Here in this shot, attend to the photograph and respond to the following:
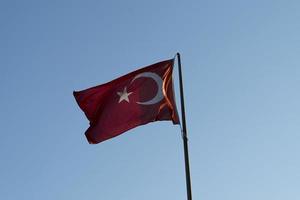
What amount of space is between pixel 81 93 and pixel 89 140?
208cm

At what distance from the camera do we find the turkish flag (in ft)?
64.3

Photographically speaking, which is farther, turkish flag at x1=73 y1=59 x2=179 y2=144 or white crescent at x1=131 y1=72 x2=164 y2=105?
white crescent at x1=131 y1=72 x2=164 y2=105

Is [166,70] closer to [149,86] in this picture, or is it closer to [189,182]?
[149,86]

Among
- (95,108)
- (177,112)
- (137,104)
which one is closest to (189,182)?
(177,112)

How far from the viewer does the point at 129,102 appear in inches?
796

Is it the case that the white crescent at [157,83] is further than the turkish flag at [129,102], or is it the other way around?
the white crescent at [157,83]

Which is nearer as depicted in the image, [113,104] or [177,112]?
[177,112]

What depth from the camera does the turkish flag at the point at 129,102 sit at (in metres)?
19.6

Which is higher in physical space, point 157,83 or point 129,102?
point 157,83

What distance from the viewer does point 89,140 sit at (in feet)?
65.0

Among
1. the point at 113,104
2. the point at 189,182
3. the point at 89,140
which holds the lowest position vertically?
the point at 189,182

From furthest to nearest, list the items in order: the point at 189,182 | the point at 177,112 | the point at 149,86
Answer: the point at 149,86, the point at 177,112, the point at 189,182

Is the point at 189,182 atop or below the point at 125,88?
below

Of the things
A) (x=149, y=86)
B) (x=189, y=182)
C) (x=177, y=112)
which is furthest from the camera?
(x=149, y=86)
